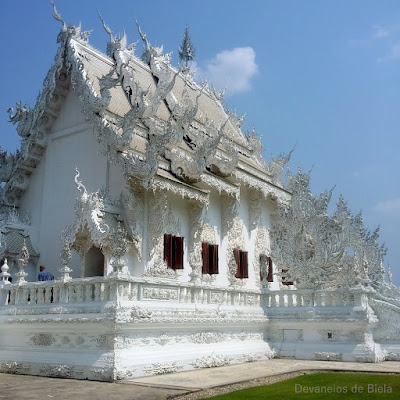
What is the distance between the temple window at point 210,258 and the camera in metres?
13.1

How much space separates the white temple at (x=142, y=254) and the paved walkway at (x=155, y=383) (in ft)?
1.24

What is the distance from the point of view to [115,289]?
8.38m

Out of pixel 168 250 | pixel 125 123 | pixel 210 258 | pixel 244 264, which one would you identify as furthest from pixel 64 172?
pixel 244 264

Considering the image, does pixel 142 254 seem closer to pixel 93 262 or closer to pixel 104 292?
pixel 93 262

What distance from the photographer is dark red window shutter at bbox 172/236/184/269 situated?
39.2 ft

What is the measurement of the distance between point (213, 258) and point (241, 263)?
5.40 ft

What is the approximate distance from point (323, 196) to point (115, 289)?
6.62 meters

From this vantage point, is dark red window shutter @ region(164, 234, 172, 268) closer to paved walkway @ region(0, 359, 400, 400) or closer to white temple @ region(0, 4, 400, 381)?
white temple @ region(0, 4, 400, 381)

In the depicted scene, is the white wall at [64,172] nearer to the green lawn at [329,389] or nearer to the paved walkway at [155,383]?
the paved walkway at [155,383]

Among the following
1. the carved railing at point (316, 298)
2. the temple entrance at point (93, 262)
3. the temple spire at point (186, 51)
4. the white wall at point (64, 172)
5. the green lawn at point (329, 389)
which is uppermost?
the temple spire at point (186, 51)

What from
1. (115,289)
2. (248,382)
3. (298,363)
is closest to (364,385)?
(248,382)

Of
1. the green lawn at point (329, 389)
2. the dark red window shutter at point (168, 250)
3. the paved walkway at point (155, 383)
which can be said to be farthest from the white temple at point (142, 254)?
the green lawn at point (329, 389)

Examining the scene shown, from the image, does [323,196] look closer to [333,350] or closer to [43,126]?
[333,350]

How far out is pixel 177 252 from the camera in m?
12.1
